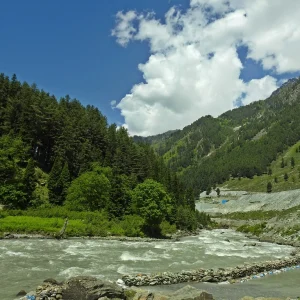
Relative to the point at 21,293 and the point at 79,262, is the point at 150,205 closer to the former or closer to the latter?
the point at 79,262

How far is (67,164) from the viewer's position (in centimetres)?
8500

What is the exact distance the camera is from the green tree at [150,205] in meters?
73.9

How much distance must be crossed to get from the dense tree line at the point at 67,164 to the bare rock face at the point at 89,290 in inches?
2077

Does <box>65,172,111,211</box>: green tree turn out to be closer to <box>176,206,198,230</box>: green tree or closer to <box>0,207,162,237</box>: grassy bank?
<box>0,207,162,237</box>: grassy bank

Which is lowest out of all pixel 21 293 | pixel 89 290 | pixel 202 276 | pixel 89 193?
pixel 202 276

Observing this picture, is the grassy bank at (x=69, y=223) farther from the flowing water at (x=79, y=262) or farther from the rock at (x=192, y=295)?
the rock at (x=192, y=295)

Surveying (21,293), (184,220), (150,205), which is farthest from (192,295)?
(184,220)

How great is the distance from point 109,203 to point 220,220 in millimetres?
105927

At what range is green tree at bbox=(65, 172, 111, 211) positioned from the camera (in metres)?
73.7

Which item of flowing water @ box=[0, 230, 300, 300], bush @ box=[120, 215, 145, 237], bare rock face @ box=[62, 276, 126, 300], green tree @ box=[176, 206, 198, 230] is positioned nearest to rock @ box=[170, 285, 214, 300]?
bare rock face @ box=[62, 276, 126, 300]

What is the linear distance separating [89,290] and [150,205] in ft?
181

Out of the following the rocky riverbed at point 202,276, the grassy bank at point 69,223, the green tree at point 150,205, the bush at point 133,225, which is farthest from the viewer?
the green tree at point 150,205

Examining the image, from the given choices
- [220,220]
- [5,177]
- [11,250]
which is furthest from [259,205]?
[11,250]

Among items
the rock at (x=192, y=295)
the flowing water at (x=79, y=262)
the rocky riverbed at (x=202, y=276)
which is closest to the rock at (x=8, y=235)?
the flowing water at (x=79, y=262)
